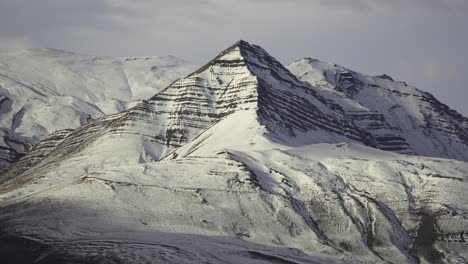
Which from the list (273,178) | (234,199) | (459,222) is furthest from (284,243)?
(459,222)

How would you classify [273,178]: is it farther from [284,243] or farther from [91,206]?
[91,206]

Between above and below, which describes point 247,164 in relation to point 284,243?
above

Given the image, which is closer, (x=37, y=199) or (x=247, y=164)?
(x=37, y=199)

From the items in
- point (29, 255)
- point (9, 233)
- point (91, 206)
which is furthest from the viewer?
point (91, 206)

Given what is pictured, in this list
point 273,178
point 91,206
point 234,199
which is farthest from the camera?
point 273,178

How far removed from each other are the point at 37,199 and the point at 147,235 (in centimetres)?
2938

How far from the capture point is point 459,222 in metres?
176

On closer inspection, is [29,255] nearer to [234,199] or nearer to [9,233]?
[9,233]

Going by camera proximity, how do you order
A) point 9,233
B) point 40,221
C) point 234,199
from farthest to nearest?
point 234,199, point 40,221, point 9,233

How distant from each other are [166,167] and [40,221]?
47006 mm

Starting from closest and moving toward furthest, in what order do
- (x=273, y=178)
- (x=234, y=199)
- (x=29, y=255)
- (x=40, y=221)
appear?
1. (x=29, y=255)
2. (x=40, y=221)
3. (x=234, y=199)
4. (x=273, y=178)

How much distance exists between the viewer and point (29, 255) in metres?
127

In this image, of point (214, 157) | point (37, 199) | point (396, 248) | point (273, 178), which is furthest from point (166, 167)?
point (396, 248)

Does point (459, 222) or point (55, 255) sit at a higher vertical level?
point (459, 222)
